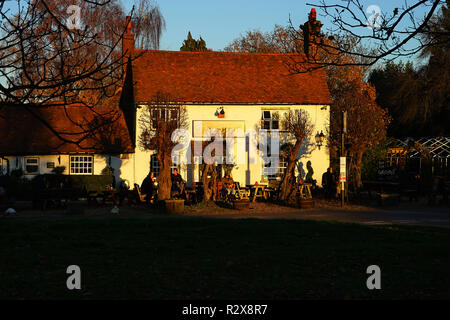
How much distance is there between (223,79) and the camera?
31.7 meters

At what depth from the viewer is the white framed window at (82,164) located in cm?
2952

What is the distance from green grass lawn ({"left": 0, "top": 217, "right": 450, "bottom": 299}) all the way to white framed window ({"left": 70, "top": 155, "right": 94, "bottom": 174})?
50.6 feet

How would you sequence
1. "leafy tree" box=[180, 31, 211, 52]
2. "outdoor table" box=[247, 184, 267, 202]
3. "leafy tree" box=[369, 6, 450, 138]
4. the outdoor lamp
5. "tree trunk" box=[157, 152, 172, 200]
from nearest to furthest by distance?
"tree trunk" box=[157, 152, 172, 200] < "outdoor table" box=[247, 184, 267, 202] < the outdoor lamp < "leafy tree" box=[369, 6, 450, 138] < "leafy tree" box=[180, 31, 211, 52]

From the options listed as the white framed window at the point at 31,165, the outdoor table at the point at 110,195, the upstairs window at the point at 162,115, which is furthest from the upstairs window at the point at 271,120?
the white framed window at the point at 31,165

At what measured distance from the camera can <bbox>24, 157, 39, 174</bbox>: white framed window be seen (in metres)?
28.9

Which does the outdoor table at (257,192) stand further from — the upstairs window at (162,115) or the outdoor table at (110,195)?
the outdoor table at (110,195)

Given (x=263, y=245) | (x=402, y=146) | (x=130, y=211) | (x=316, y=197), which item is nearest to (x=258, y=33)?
(x=402, y=146)

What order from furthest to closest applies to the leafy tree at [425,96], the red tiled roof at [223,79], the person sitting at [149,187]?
the leafy tree at [425,96] → the red tiled roof at [223,79] → the person sitting at [149,187]

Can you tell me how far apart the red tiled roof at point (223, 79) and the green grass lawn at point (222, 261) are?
16834mm

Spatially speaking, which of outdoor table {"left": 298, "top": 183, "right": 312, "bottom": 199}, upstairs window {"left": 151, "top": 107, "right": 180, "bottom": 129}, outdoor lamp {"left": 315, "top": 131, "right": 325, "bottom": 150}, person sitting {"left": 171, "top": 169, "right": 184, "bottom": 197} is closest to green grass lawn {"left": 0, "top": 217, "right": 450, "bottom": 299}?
person sitting {"left": 171, "top": 169, "right": 184, "bottom": 197}

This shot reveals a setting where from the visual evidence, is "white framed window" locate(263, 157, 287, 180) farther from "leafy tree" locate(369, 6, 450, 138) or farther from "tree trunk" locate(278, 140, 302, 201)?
"leafy tree" locate(369, 6, 450, 138)

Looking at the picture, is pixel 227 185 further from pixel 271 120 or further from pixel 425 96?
pixel 425 96

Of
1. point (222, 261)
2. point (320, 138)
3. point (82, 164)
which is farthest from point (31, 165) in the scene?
point (222, 261)

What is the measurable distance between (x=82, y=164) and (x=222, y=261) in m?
22.0
